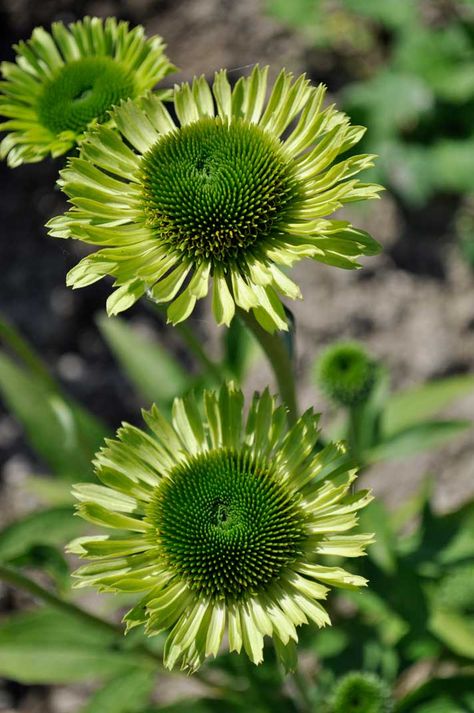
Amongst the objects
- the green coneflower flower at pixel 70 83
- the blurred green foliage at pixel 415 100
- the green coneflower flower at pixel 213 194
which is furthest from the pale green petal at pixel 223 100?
the blurred green foliage at pixel 415 100

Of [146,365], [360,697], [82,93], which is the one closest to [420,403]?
[146,365]

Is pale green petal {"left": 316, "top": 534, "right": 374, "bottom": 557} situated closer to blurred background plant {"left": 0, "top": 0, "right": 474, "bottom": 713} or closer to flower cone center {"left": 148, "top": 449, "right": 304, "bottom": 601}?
flower cone center {"left": 148, "top": 449, "right": 304, "bottom": 601}

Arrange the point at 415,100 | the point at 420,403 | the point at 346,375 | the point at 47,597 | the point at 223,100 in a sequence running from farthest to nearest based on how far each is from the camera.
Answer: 1. the point at 415,100
2. the point at 420,403
3. the point at 346,375
4. the point at 47,597
5. the point at 223,100

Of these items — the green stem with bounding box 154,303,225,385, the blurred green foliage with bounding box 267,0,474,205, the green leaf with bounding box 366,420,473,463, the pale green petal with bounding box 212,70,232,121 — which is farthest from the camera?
the blurred green foliage with bounding box 267,0,474,205

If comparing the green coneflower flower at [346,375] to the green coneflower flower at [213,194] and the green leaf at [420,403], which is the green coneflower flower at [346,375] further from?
the green coneflower flower at [213,194]

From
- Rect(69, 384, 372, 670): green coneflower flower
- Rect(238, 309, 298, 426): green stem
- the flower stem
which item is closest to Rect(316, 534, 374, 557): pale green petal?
Rect(69, 384, 372, 670): green coneflower flower

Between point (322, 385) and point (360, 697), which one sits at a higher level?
point (322, 385)

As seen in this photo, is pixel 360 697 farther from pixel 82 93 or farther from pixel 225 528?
pixel 82 93
